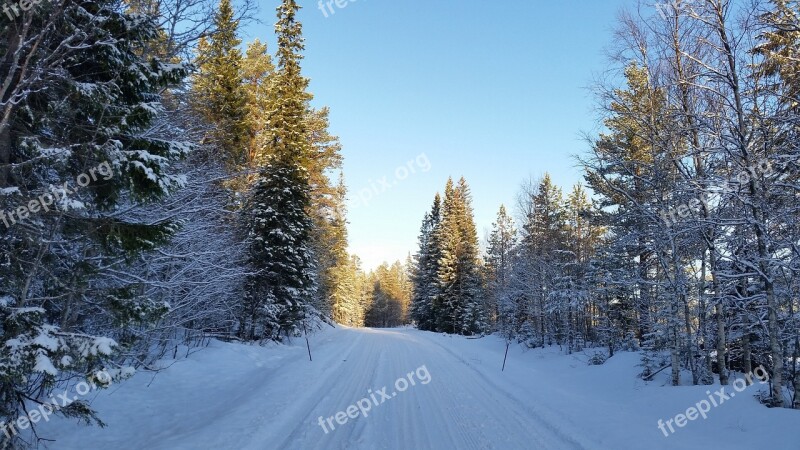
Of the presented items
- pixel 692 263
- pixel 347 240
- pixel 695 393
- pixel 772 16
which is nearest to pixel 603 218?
pixel 692 263

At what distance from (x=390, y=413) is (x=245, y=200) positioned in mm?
12920

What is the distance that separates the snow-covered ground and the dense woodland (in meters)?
0.87

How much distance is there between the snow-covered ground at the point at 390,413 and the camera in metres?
6.25

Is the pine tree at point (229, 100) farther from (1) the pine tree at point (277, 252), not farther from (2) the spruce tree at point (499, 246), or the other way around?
(2) the spruce tree at point (499, 246)

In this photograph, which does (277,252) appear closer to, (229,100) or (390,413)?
(229,100)

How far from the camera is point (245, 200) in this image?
58.9 ft

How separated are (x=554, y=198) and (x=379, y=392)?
24997 millimetres

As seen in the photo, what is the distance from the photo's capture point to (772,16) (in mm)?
6992

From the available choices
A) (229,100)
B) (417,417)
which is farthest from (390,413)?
(229,100)

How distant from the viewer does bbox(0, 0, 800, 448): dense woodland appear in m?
4.64

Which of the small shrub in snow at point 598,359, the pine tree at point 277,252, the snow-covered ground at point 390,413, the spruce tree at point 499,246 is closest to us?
the snow-covered ground at point 390,413

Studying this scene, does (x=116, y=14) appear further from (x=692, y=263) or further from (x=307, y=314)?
(x=307, y=314)

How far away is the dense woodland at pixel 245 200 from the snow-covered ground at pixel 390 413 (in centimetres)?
87

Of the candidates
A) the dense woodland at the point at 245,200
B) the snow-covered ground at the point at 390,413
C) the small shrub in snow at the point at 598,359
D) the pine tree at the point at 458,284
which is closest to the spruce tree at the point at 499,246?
the pine tree at the point at 458,284
